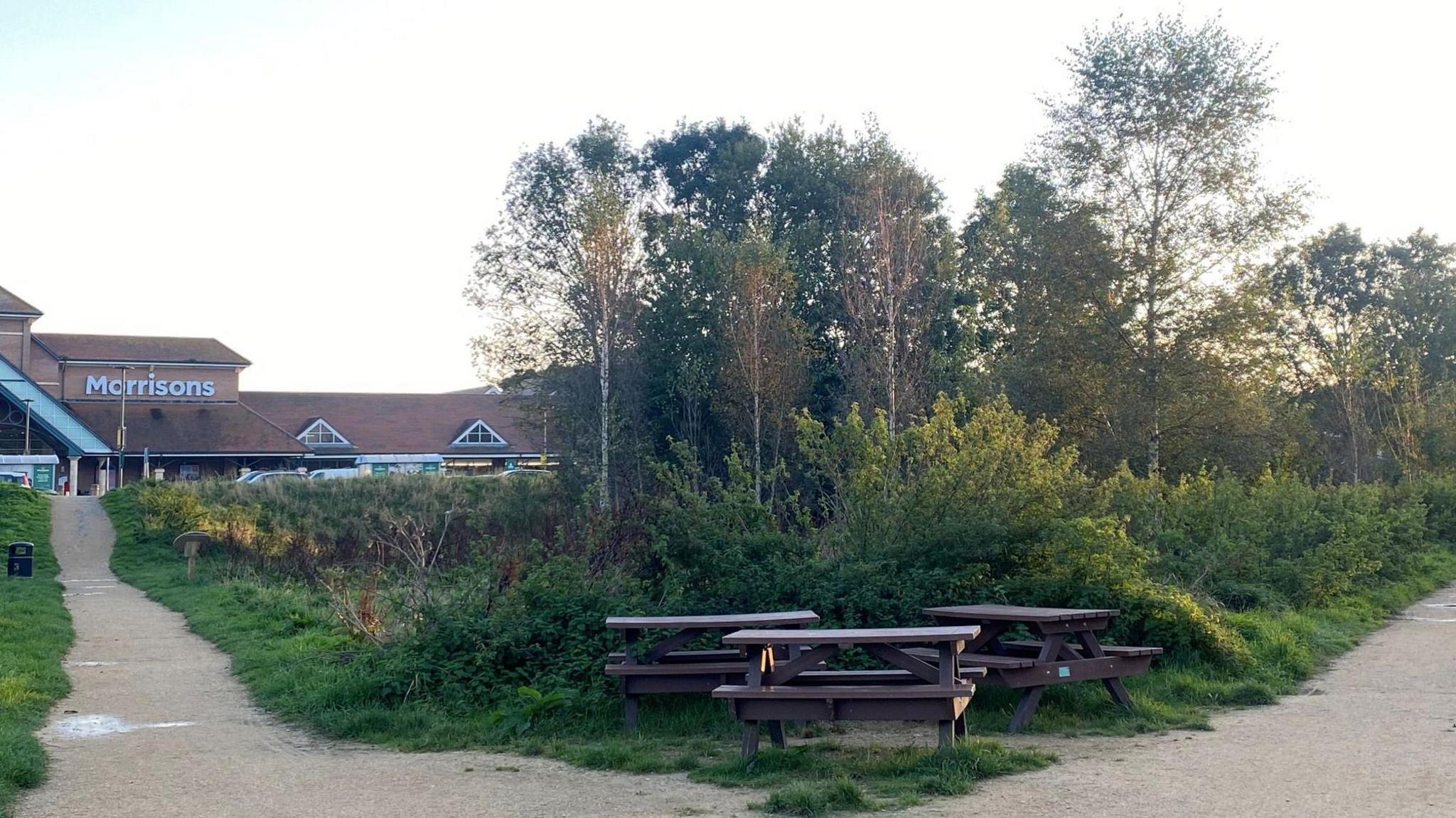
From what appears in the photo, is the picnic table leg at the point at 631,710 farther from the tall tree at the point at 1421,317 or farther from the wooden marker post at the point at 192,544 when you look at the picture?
the tall tree at the point at 1421,317

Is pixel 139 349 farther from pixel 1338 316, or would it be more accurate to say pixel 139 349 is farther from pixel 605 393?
pixel 1338 316

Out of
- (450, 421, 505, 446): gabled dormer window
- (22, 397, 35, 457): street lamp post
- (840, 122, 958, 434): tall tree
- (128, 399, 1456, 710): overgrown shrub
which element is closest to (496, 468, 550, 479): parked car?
(840, 122, 958, 434): tall tree

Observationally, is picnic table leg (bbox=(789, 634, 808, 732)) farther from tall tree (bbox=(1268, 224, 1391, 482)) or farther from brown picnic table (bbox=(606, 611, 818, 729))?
tall tree (bbox=(1268, 224, 1391, 482))

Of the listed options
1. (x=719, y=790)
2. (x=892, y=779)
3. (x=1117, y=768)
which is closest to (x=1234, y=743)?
(x=1117, y=768)

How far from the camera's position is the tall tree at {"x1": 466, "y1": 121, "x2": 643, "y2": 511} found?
3828cm

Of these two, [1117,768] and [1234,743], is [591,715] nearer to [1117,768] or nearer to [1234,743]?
[1117,768]

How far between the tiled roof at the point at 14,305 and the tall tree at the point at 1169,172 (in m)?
50.6

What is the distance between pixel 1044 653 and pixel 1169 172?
19.4 meters

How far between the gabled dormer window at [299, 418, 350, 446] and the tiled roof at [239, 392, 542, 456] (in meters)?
0.44

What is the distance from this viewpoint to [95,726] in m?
9.22

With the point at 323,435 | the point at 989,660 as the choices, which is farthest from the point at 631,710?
the point at 323,435

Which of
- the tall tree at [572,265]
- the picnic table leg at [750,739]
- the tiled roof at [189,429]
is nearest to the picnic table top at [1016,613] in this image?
the picnic table leg at [750,739]

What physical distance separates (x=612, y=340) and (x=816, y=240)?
272 inches

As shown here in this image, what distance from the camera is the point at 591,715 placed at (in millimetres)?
8914
